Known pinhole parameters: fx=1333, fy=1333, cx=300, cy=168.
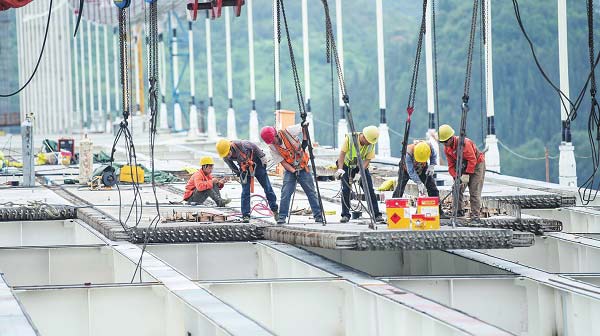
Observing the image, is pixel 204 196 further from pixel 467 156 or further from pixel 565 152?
pixel 565 152

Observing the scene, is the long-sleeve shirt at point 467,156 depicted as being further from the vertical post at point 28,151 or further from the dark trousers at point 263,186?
the vertical post at point 28,151

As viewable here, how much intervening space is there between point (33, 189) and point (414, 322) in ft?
65.2

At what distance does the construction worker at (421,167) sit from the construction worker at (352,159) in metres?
0.61

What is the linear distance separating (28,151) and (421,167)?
1407 cm

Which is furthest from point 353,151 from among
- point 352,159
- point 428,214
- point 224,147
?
point 428,214

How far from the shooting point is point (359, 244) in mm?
15648

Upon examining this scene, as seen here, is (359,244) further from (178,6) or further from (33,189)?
(178,6)

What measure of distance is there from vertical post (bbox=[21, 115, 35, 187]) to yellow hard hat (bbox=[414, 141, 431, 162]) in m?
13.6

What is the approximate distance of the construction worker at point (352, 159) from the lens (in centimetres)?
1938

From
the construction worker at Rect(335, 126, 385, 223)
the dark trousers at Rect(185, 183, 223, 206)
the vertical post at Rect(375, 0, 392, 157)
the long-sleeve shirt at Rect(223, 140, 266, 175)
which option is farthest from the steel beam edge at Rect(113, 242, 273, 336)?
the vertical post at Rect(375, 0, 392, 157)

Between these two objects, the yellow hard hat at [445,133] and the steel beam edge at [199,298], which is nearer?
the steel beam edge at [199,298]

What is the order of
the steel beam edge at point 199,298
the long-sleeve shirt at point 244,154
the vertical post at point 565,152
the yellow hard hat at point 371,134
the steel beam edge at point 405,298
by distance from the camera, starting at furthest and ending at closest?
1. the vertical post at point 565,152
2. the long-sleeve shirt at point 244,154
3. the yellow hard hat at point 371,134
4. the steel beam edge at point 199,298
5. the steel beam edge at point 405,298

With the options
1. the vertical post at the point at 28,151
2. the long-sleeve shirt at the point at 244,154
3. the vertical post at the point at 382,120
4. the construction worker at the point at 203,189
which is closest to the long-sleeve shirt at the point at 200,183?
the construction worker at the point at 203,189

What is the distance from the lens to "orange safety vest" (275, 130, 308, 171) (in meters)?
19.8
